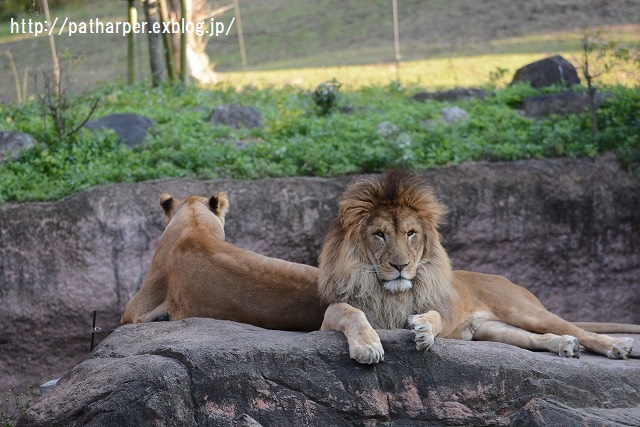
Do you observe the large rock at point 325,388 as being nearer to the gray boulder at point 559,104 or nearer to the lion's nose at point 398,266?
the lion's nose at point 398,266

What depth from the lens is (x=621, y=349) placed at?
5.64m

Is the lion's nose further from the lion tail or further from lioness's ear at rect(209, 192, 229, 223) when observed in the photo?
lioness's ear at rect(209, 192, 229, 223)

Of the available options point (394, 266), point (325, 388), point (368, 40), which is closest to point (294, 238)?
point (394, 266)

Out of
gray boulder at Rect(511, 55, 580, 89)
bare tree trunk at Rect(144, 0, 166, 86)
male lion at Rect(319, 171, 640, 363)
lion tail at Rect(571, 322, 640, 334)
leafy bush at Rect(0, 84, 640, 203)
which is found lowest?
lion tail at Rect(571, 322, 640, 334)

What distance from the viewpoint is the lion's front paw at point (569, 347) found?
5.58 meters

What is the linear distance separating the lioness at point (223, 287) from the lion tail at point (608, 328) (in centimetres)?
205

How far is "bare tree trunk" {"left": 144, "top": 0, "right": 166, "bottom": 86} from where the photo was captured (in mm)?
13273

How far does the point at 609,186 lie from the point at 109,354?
21.0 ft

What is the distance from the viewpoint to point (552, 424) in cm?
467

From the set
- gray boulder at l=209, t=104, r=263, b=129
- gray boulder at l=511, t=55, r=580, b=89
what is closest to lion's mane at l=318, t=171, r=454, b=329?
gray boulder at l=209, t=104, r=263, b=129

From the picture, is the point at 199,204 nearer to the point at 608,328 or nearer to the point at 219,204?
the point at 219,204

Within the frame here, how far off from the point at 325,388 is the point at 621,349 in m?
1.93

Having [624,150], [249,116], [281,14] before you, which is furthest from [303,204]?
[281,14]

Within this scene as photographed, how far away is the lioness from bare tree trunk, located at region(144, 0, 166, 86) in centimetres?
723
